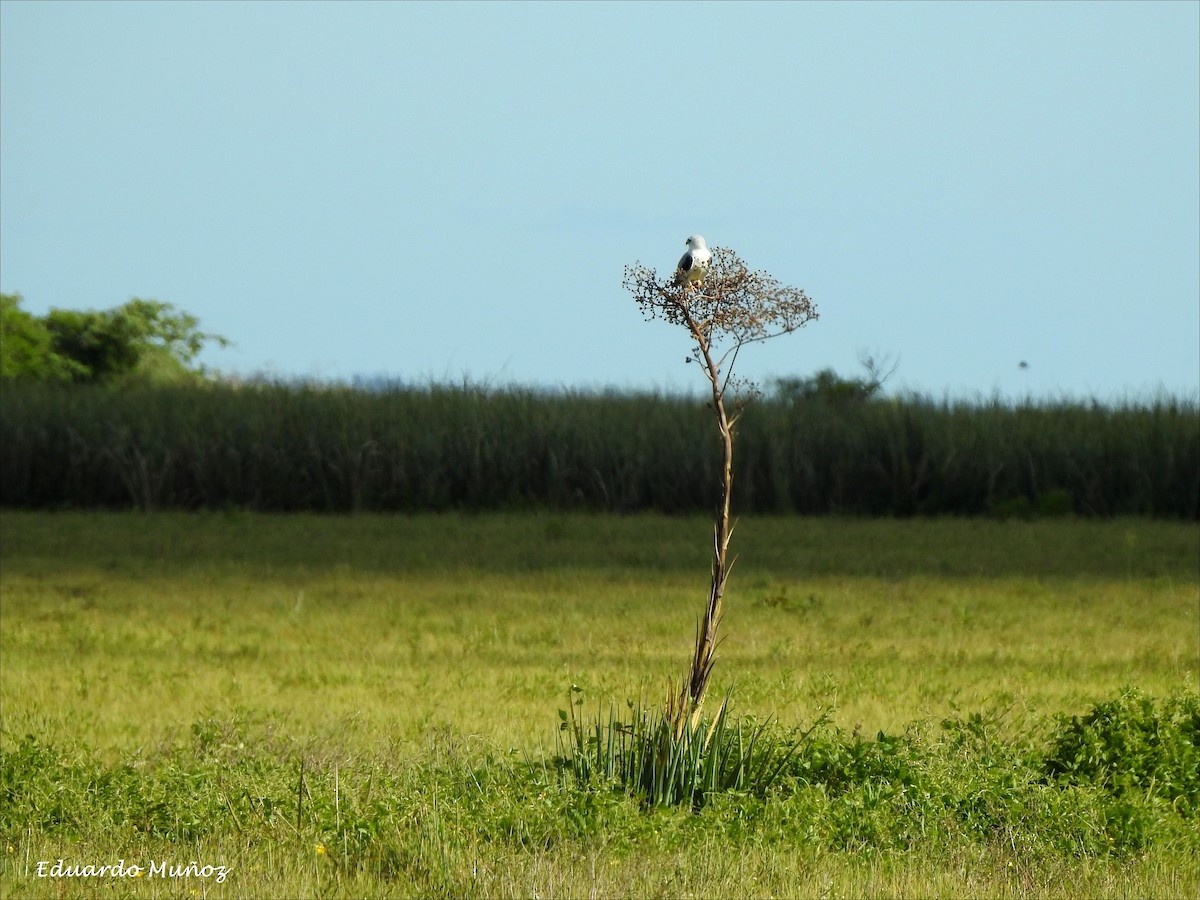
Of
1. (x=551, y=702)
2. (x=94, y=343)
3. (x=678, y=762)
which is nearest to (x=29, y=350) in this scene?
(x=94, y=343)

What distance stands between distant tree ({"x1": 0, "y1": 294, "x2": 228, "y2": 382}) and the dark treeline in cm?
1449

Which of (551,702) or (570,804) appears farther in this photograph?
(551,702)

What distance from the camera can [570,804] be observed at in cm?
439

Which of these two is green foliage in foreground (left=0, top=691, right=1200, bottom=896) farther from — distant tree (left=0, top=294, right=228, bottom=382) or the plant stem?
distant tree (left=0, top=294, right=228, bottom=382)

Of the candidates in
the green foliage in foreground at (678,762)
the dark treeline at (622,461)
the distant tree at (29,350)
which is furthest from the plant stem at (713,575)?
the distant tree at (29,350)

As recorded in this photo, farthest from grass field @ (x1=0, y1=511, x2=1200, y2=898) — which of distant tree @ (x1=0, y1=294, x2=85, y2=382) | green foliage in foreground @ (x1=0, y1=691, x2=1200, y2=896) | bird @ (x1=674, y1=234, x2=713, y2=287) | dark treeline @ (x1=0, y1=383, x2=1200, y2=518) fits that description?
distant tree @ (x1=0, y1=294, x2=85, y2=382)

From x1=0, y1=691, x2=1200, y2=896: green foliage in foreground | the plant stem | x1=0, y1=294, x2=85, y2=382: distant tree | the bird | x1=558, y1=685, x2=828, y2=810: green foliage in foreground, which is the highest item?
x1=0, y1=294, x2=85, y2=382: distant tree

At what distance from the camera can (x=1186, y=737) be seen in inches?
215

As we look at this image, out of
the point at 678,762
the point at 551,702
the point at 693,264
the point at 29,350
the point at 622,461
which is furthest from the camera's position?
the point at 29,350

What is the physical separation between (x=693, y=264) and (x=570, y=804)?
1.74 metres

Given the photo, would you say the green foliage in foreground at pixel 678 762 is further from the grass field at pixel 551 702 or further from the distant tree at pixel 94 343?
the distant tree at pixel 94 343

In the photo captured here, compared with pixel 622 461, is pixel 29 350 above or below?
above

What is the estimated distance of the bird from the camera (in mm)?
4211

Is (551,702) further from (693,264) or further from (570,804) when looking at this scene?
(693,264)
